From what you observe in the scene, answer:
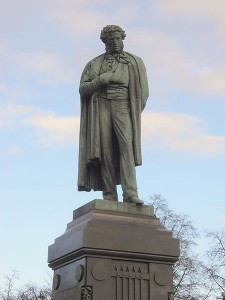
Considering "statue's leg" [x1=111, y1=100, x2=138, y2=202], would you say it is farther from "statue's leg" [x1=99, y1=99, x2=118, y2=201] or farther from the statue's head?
the statue's head

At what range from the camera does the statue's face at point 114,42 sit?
12492 millimetres

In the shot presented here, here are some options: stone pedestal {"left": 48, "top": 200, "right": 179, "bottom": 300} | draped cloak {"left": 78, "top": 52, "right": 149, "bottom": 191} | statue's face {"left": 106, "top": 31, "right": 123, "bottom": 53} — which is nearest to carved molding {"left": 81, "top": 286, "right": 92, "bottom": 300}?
stone pedestal {"left": 48, "top": 200, "right": 179, "bottom": 300}

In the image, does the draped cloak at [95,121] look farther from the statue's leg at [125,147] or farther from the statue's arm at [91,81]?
the statue's leg at [125,147]

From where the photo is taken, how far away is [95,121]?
12203mm

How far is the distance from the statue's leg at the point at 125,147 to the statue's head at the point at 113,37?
1.04 meters

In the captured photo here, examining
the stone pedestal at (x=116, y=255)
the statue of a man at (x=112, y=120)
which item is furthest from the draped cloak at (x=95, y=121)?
the stone pedestal at (x=116, y=255)

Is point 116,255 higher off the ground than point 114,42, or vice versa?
point 114,42

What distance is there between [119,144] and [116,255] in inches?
83.5

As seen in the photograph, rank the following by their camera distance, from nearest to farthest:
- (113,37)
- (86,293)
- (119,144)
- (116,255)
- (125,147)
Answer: (86,293)
(116,255)
(125,147)
(119,144)
(113,37)

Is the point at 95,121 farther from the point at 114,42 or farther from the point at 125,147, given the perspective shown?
the point at 114,42

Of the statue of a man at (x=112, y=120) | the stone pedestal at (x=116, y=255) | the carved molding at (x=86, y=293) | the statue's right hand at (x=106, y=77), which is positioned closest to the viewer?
the carved molding at (x=86, y=293)

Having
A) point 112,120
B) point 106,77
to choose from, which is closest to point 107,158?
point 112,120

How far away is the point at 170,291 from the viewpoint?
11164mm

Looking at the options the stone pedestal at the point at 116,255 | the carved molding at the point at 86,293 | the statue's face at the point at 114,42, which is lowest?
the carved molding at the point at 86,293
